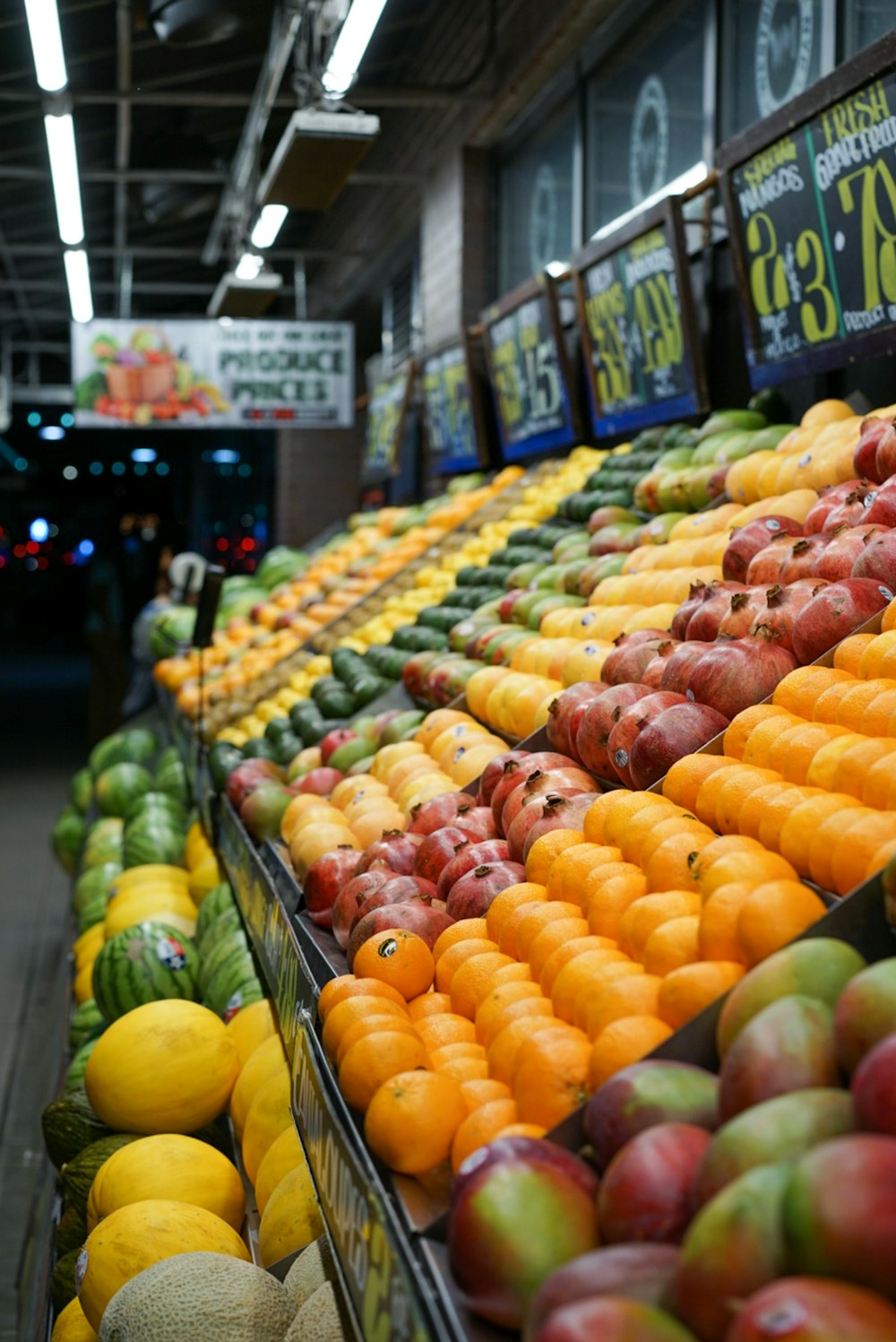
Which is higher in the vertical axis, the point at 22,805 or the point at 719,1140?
the point at 719,1140

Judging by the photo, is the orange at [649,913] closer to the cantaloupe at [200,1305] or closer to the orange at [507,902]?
the orange at [507,902]

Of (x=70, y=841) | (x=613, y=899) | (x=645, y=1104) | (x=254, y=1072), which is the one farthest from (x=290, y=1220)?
(x=70, y=841)

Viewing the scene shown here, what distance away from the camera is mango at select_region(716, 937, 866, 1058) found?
4.22 ft

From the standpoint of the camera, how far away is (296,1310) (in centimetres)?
194

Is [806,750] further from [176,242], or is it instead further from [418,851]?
[176,242]

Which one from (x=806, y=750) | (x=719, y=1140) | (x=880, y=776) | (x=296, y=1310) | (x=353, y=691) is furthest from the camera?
(x=353, y=691)

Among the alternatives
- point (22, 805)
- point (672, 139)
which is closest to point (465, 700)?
point (672, 139)

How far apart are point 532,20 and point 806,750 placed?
21.2 ft

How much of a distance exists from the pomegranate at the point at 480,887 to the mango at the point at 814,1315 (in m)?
1.21

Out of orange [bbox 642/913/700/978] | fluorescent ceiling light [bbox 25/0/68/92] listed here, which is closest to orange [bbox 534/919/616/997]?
orange [bbox 642/913/700/978]

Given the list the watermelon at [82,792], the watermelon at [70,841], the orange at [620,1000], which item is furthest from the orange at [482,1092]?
the watermelon at [82,792]

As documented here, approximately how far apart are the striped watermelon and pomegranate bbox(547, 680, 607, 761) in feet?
4.26

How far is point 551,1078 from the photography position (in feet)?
4.86

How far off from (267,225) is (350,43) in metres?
2.59
